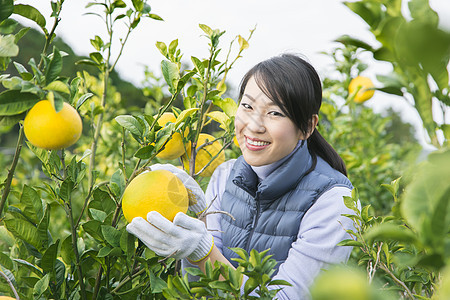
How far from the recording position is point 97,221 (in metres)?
0.77

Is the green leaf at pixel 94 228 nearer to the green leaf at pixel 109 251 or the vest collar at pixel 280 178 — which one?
the green leaf at pixel 109 251

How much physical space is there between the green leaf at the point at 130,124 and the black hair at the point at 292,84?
1.44 feet

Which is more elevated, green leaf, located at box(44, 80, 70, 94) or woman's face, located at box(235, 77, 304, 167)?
green leaf, located at box(44, 80, 70, 94)

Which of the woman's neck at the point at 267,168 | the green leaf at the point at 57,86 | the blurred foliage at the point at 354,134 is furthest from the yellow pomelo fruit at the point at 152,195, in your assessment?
the blurred foliage at the point at 354,134

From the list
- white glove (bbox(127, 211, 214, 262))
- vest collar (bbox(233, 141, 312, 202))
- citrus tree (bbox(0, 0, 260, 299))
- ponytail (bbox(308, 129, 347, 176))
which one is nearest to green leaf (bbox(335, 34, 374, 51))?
citrus tree (bbox(0, 0, 260, 299))

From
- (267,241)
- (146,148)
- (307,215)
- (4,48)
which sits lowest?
(267,241)

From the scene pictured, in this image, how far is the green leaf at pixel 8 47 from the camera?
0.57m

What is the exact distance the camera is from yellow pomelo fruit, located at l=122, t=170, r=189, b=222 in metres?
0.77

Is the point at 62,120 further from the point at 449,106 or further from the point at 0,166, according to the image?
the point at 0,166

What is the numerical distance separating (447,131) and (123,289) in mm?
690

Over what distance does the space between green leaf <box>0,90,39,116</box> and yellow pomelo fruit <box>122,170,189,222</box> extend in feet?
0.81

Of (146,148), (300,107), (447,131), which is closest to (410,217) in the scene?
(447,131)

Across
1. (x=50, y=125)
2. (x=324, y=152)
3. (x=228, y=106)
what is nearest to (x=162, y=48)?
(x=228, y=106)

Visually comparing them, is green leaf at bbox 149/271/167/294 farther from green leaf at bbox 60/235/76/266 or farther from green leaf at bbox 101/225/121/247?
green leaf at bbox 60/235/76/266
